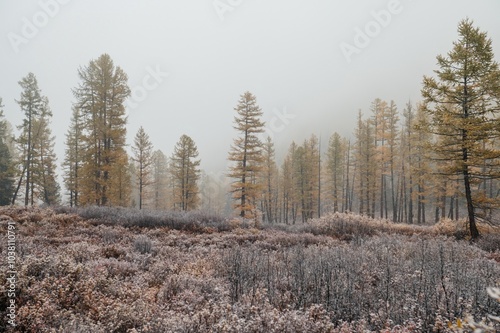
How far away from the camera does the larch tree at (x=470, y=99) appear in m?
13.2

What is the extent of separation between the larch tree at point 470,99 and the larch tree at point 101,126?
21.5 meters

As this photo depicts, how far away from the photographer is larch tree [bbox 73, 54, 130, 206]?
2125 centimetres

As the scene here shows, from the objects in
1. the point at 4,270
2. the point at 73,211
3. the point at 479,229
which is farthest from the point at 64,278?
the point at 479,229

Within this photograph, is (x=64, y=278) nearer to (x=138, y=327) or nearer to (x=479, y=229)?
(x=138, y=327)

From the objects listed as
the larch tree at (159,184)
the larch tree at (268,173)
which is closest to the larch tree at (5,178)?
the larch tree at (159,184)

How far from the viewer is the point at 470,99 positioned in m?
14.0

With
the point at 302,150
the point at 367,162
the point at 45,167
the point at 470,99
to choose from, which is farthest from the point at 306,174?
the point at 45,167

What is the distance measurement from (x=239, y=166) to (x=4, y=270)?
23470 mm

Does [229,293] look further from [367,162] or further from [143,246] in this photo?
[367,162]

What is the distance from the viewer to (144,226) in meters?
12.1

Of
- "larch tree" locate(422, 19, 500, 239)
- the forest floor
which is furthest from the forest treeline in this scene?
the forest floor

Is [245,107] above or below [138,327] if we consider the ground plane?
above

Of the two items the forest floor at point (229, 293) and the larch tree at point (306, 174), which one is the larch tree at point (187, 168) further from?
the forest floor at point (229, 293)

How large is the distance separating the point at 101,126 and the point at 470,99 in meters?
24.3
